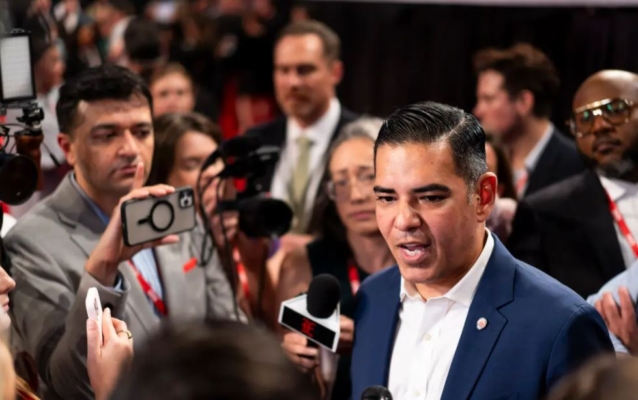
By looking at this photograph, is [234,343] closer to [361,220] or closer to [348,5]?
[361,220]

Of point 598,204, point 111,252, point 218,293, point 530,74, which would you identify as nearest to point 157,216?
point 111,252

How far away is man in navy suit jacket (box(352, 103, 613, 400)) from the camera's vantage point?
8.27 feet

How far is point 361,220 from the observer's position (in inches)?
156

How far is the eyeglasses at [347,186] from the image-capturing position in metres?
4.04

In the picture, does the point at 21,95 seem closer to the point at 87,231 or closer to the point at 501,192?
the point at 87,231

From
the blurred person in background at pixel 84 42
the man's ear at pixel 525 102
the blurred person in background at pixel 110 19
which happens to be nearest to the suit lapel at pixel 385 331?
the man's ear at pixel 525 102

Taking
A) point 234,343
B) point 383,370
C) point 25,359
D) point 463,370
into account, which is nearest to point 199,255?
A: point 25,359

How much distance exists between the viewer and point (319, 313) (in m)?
2.96

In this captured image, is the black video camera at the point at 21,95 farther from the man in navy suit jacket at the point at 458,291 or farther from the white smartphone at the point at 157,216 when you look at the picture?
the man in navy suit jacket at the point at 458,291

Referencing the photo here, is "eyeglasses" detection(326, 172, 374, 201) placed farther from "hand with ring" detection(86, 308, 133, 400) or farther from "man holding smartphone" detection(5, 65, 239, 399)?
"hand with ring" detection(86, 308, 133, 400)

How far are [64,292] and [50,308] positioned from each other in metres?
0.07

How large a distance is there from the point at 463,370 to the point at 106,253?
1.20 meters

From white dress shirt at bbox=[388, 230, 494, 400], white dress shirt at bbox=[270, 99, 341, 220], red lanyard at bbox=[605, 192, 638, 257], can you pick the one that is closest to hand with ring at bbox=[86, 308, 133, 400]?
white dress shirt at bbox=[388, 230, 494, 400]

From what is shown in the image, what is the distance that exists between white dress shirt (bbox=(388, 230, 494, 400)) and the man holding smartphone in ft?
2.99
